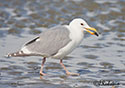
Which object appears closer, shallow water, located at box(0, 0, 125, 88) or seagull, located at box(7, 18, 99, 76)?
shallow water, located at box(0, 0, 125, 88)

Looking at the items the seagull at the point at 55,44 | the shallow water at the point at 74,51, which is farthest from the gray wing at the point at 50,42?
the shallow water at the point at 74,51

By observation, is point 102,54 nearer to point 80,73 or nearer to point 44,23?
point 80,73

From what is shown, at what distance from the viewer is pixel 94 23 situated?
13.6m

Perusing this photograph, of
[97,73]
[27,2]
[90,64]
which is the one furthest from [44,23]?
[97,73]

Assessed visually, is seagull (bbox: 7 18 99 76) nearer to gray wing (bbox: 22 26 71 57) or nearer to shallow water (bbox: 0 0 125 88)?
gray wing (bbox: 22 26 71 57)

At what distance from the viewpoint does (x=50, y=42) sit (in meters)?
8.23

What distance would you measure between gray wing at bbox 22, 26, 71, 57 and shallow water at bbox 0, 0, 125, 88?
52cm

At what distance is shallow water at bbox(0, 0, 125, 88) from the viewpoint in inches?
309

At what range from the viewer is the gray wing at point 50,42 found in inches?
322

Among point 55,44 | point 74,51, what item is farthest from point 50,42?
point 74,51

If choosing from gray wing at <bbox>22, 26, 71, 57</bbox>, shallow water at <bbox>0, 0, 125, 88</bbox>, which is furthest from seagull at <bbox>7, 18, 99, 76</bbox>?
shallow water at <bbox>0, 0, 125, 88</bbox>

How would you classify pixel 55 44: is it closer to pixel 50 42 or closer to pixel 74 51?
pixel 50 42

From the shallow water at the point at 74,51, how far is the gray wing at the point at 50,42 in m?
0.52

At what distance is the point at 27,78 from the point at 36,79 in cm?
19
